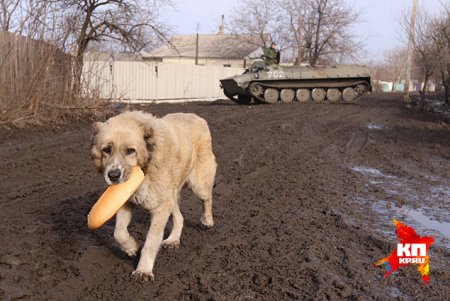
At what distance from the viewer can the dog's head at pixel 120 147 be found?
13.6ft

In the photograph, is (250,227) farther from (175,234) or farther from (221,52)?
(221,52)

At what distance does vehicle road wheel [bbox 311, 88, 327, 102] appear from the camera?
95.6 ft

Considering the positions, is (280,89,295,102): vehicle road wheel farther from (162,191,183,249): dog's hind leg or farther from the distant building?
the distant building

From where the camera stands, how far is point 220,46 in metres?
65.3

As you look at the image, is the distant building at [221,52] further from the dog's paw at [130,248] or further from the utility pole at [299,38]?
the dog's paw at [130,248]

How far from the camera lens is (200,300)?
12.8ft

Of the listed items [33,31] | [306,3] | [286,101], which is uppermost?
[306,3]

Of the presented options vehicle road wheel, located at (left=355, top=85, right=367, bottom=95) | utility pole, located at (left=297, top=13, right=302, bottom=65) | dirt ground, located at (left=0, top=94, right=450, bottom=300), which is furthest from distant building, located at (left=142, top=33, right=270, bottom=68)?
dirt ground, located at (left=0, top=94, right=450, bottom=300)

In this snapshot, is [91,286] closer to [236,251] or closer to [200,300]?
[200,300]

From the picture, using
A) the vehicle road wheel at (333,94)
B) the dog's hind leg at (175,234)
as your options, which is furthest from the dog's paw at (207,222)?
the vehicle road wheel at (333,94)

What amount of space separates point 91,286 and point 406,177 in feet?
23.0

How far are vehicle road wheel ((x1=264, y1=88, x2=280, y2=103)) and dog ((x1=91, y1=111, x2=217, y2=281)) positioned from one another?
22.7 meters

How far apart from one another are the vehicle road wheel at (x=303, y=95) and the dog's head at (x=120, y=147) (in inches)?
975

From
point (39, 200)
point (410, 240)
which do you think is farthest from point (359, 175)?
point (39, 200)
